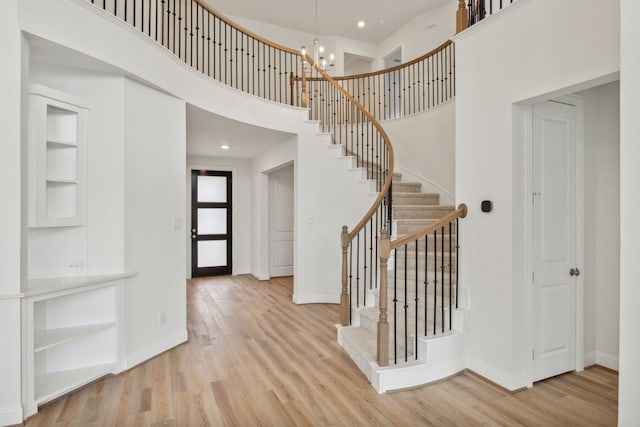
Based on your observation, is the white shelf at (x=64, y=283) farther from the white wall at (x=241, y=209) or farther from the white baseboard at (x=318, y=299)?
the white wall at (x=241, y=209)

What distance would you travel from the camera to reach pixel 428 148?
5590 mm

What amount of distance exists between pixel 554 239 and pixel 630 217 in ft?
4.53

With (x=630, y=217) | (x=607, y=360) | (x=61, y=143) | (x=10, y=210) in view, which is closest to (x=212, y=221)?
(x=61, y=143)

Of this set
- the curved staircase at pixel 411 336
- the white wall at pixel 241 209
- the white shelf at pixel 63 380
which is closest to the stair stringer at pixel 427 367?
the curved staircase at pixel 411 336

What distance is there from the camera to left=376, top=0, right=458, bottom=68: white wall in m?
6.31

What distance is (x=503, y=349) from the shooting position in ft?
9.20

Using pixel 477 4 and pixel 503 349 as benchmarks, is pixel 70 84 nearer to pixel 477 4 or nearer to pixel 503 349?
pixel 477 4

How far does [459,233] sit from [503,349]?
102 cm

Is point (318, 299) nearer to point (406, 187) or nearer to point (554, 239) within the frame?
point (406, 187)

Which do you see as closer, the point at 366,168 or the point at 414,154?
the point at 366,168

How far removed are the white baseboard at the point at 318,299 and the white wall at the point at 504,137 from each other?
2754 mm

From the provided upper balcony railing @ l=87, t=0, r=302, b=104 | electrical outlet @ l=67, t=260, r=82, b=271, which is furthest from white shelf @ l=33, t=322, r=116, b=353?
upper balcony railing @ l=87, t=0, r=302, b=104

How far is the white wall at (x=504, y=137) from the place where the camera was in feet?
7.74

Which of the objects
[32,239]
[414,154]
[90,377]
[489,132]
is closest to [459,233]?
[489,132]
